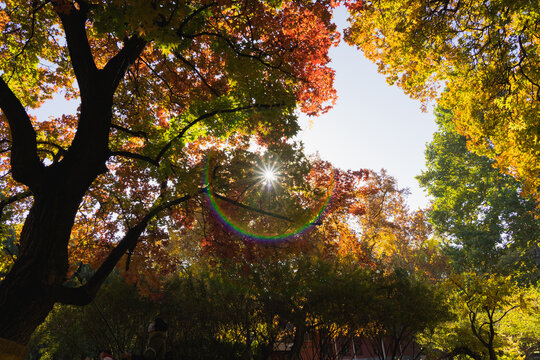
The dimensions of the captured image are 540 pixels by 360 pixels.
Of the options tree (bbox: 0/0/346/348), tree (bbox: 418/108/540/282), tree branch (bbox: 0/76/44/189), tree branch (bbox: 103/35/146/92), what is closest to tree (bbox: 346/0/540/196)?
tree (bbox: 0/0/346/348)

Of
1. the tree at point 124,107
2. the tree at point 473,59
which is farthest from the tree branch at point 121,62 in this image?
the tree at point 473,59

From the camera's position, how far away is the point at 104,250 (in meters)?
8.79

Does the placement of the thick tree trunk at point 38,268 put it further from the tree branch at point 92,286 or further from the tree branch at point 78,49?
the tree branch at point 78,49

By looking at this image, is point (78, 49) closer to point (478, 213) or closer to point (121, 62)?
point (121, 62)

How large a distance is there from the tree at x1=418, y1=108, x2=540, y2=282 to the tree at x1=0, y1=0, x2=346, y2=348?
18889 millimetres

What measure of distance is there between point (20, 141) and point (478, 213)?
25.7 meters

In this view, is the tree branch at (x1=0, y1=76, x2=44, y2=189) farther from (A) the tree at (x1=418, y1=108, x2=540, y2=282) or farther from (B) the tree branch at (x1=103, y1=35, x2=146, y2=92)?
(A) the tree at (x1=418, y1=108, x2=540, y2=282)

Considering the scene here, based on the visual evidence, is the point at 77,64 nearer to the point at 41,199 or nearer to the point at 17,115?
the point at 17,115

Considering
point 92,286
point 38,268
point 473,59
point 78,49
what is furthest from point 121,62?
point 473,59

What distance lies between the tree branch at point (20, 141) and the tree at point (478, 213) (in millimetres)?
22932

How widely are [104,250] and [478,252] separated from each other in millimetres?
22826

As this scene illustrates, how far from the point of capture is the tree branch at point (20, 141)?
4.10 meters

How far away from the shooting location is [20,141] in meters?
4.11

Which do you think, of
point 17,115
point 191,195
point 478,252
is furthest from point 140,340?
point 478,252
